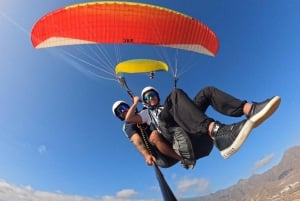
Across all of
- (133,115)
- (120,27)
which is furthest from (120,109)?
(120,27)

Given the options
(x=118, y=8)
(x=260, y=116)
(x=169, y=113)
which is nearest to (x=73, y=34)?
(x=118, y=8)

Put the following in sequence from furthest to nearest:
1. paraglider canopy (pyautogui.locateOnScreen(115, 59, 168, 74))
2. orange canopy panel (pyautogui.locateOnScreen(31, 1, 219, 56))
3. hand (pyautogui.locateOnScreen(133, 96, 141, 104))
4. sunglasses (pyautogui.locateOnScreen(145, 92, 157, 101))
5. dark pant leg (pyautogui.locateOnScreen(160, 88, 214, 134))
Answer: paraglider canopy (pyautogui.locateOnScreen(115, 59, 168, 74)) < orange canopy panel (pyautogui.locateOnScreen(31, 1, 219, 56)) < sunglasses (pyautogui.locateOnScreen(145, 92, 157, 101)) < hand (pyautogui.locateOnScreen(133, 96, 141, 104)) < dark pant leg (pyautogui.locateOnScreen(160, 88, 214, 134))

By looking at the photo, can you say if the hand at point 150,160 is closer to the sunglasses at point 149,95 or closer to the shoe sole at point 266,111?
the sunglasses at point 149,95

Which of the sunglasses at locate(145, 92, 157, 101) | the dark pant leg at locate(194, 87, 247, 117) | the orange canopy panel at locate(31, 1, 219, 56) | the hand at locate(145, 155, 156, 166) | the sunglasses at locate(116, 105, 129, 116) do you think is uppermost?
the orange canopy panel at locate(31, 1, 219, 56)

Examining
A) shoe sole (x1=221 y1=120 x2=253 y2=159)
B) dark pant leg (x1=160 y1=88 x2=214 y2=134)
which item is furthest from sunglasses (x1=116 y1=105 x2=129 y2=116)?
shoe sole (x1=221 y1=120 x2=253 y2=159)

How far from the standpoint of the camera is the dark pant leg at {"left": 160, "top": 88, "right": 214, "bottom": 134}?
21.6 feet

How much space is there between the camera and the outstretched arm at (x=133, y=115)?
8000 mm

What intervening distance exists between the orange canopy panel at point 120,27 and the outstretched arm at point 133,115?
2923 millimetres

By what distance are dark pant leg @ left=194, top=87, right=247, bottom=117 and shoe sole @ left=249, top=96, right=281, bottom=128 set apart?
1.65ft

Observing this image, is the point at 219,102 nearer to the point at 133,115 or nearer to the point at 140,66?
the point at 133,115

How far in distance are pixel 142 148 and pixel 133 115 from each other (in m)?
1.00

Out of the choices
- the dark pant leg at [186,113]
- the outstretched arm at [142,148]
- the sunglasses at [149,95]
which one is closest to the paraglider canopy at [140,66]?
the sunglasses at [149,95]

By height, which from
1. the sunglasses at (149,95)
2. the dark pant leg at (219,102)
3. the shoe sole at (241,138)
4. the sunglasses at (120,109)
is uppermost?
the sunglasses at (120,109)

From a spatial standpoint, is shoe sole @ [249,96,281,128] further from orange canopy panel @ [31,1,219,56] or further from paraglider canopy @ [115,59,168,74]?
paraglider canopy @ [115,59,168,74]
